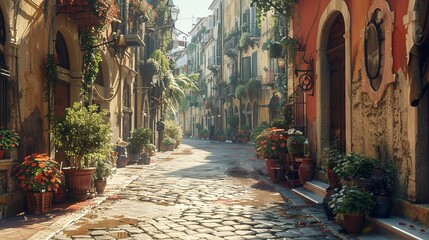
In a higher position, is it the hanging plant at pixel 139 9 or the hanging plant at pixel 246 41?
the hanging plant at pixel 246 41

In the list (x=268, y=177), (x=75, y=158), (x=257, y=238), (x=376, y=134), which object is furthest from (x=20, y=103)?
(x=268, y=177)

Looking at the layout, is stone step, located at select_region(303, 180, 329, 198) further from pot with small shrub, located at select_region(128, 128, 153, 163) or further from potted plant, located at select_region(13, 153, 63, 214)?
pot with small shrub, located at select_region(128, 128, 153, 163)

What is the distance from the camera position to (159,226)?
22.4 feet

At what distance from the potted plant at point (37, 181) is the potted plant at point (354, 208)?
192 inches

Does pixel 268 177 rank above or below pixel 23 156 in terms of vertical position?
below

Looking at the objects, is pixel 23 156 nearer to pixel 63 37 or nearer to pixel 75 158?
pixel 75 158

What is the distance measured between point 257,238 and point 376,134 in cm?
292

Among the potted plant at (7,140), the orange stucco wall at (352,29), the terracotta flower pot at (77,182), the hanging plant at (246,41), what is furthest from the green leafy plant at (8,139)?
the hanging plant at (246,41)

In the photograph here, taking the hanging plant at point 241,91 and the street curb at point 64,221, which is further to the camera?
the hanging plant at point 241,91

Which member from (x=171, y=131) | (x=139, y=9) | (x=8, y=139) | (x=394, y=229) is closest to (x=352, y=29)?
(x=394, y=229)

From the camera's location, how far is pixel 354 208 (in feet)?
20.0

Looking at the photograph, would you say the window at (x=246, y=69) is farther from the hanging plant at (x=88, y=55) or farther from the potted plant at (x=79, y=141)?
the potted plant at (x=79, y=141)

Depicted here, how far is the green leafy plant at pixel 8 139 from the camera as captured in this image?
713 centimetres

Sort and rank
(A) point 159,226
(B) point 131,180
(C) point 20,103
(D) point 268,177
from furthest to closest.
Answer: (D) point 268,177, (B) point 131,180, (C) point 20,103, (A) point 159,226
